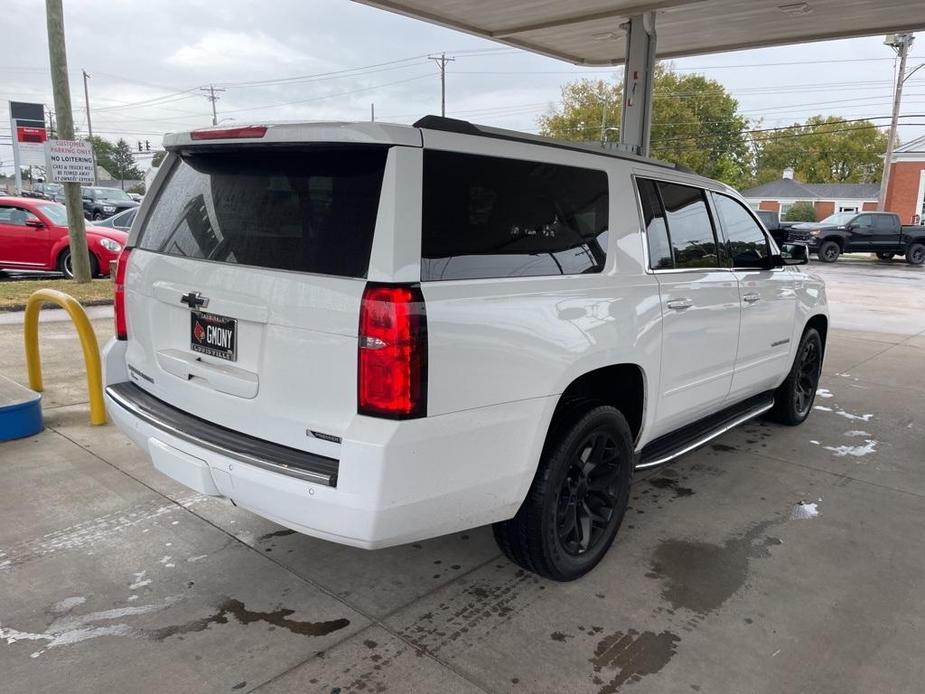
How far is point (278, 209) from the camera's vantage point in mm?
2670

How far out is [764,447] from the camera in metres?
5.23

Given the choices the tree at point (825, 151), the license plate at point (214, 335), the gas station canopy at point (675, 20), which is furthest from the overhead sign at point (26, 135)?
the tree at point (825, 151)

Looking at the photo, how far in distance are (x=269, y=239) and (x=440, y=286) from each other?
0.71 metres

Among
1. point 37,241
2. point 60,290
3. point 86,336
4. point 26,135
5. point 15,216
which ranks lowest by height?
point 60,290

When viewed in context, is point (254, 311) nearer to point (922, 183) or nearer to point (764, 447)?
point (764, 447)

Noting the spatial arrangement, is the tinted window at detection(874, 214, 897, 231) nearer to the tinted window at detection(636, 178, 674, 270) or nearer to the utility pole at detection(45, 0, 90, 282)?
the utility pole at detection(45, 0, 90, 282)

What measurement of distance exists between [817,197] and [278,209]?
60107mm

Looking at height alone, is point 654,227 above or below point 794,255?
above

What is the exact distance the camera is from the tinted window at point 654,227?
11.7ft

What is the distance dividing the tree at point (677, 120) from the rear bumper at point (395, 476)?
161 ft

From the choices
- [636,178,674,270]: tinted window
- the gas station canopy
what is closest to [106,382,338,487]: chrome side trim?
[636,178,674,270]: tinted window

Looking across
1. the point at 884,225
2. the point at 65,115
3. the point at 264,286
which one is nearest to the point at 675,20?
the point at 264,286

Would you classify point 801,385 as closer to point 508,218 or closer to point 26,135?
point 508,218

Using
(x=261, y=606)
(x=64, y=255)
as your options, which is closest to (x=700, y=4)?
(x=261, y=606)
